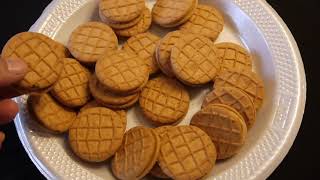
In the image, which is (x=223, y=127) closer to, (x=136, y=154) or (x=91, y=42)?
(x=136, y=154)

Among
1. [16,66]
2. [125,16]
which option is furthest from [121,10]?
[16,66]

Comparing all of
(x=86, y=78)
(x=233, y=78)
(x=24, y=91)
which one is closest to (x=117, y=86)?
(x=86, y=78)

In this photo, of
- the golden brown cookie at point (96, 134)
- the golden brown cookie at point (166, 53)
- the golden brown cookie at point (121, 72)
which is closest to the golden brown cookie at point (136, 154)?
the golden brown cookie at point (96, 134)

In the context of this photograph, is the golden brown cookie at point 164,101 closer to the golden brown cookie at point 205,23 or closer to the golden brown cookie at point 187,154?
the golden brown cookie at point 187,154

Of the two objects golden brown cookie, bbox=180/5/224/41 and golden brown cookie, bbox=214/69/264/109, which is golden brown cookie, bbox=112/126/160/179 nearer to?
golden brown cookie, bbox=214/69/264/109

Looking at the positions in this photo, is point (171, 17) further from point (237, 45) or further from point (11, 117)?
point (11, 117)
